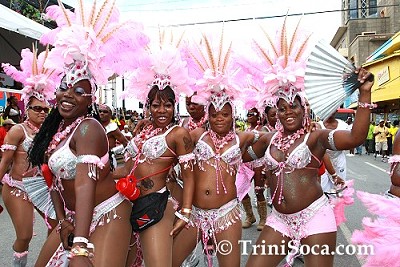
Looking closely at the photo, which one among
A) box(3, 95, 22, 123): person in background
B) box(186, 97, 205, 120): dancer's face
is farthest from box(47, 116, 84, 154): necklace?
box(3, 95, 22, 123): person in background

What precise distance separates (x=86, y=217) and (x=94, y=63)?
1.01m

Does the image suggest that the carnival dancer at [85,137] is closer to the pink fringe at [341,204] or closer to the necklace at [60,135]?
the necklace at [60,135]

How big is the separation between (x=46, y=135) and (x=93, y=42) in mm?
690

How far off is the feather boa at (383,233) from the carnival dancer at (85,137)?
1464mm

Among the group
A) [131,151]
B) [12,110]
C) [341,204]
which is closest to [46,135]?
[131,151]

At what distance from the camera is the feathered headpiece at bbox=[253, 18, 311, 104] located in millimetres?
3561

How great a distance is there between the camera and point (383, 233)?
5.32 ft

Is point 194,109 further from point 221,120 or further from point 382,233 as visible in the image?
point 382,233

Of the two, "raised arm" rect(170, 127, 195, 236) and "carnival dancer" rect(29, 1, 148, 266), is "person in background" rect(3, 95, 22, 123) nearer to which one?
"raised arm" rect(170, 127, 195, 236)

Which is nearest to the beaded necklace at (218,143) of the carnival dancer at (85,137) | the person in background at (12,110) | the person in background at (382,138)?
the carnival dancer at (85,137)

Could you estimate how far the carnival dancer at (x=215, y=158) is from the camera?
12.6 feet

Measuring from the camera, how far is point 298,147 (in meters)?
3.50

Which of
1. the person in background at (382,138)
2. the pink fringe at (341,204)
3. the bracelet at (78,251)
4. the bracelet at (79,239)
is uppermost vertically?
the bracelet at (79,239)

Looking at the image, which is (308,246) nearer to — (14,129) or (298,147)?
(298,147)
